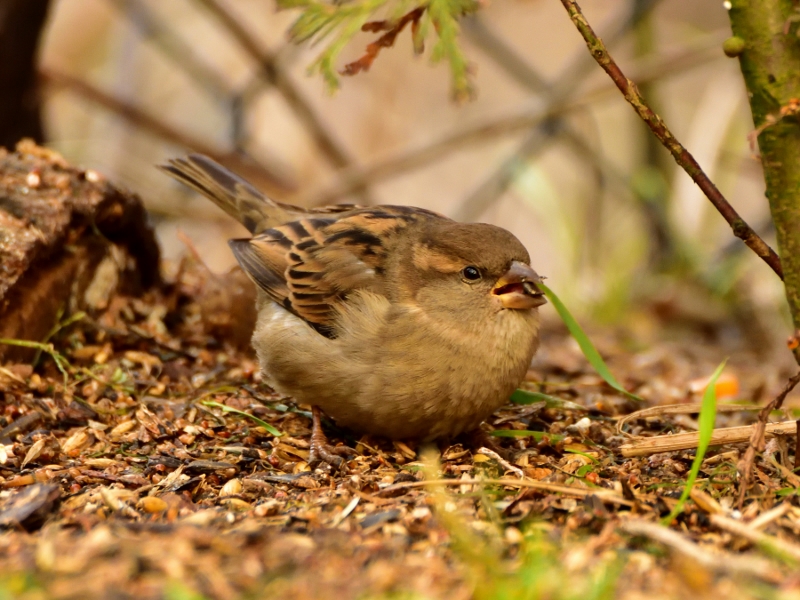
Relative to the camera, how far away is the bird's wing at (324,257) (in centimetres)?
328

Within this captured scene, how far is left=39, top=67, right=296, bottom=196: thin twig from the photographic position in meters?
6.19

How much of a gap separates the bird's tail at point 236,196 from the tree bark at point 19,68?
146cm

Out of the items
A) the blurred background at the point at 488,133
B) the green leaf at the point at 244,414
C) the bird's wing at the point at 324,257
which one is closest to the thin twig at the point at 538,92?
the blurred background at the point at 488,133

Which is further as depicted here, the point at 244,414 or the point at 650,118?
the point at 244,414

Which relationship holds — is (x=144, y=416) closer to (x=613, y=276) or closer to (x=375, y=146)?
(x=613, y=276)

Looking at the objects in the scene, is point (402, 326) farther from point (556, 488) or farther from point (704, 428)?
point (704, 428)

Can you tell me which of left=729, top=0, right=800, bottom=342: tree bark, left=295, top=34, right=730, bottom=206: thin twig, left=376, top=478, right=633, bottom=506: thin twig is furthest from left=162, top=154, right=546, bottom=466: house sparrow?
left=295, top=34, right=730, bottom=206: thin twig

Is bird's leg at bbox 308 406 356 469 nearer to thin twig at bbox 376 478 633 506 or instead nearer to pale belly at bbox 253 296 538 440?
pale belly at bbox 253 296 538 440

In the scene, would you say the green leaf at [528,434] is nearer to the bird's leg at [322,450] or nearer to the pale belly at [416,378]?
the pale belly at [416,378]

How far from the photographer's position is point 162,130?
6.68 meters

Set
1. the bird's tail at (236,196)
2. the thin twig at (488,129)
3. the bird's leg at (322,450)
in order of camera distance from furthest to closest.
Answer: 1. the thin twig at (488,129)
2. the bird's tail at (236,196)
3. the bird's leg at (322,450)

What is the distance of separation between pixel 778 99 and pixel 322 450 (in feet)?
5.49

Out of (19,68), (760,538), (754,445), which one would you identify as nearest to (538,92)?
(19,68)

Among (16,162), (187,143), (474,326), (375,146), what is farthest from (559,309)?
(375,146)
